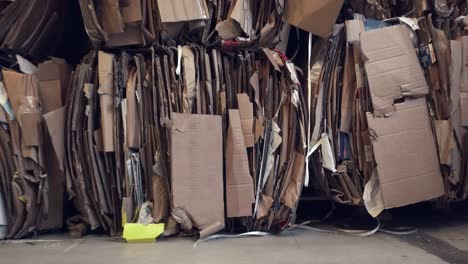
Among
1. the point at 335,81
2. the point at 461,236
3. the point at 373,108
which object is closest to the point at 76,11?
the point at 335,81

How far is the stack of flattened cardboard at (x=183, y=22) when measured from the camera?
1695 mm

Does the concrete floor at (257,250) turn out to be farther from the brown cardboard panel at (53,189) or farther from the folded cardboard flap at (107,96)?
the folded cardboard flap at (107,96)

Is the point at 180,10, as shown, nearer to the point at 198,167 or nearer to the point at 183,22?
the point at 183,22

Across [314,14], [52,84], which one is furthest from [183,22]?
[52,84]

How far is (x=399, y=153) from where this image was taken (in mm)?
1732

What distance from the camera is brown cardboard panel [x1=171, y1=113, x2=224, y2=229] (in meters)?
1.65

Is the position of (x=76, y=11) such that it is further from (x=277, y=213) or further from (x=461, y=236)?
(x=461, y=236)

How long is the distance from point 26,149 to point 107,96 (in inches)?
15.9

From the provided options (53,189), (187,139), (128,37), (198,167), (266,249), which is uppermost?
(128,37)

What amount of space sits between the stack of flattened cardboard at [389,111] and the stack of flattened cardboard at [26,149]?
1.15 m

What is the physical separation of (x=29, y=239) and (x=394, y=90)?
1691 mm

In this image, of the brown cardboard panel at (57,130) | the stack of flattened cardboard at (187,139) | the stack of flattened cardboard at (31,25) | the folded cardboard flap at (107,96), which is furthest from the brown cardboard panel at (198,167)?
the stack of flattened cardboard at (31,25)

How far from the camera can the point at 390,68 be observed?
177 cm

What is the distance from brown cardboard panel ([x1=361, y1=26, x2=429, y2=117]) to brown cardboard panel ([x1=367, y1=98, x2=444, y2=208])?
0.05 metres
